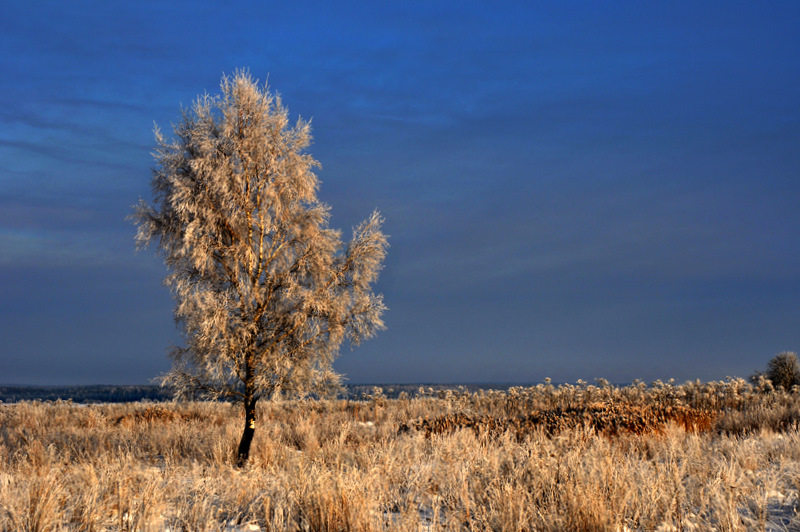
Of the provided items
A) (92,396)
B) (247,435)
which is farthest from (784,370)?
(92,396)

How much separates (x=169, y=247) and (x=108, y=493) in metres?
5.50

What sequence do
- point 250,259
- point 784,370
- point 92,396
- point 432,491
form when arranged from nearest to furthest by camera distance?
1. point 432,491
2. point 250,259
3. point 784,370
4. point 92,396

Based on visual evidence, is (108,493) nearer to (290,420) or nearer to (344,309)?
(344,309)

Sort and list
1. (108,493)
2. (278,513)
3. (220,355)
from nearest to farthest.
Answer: (278,513), (108,493), (220,355)

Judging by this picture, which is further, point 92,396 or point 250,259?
point 92,396

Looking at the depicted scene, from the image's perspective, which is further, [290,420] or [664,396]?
[664,396]

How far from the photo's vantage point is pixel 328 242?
420 inches

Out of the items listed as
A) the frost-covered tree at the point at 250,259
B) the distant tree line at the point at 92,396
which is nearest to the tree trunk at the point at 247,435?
the frost-covered tree at the point at 250,259

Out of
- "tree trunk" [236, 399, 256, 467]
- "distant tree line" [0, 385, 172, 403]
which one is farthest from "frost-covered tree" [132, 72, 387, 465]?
A: "distant tree line" [0, 385, 172, 403]

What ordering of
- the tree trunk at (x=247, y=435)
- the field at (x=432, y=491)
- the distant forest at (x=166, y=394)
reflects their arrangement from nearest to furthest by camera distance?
the field at (x=432, y=491) → the tree trunk at (x=247, y=435) → the distant forest at (x=166, y=394)

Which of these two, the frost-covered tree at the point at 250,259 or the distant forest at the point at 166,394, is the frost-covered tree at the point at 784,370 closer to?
the distant forest at the point at 166,394

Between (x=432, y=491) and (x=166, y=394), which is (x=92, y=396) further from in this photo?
(x=432, y=491)

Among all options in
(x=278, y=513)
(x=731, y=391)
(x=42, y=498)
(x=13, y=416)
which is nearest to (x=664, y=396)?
(x=731, y=391)

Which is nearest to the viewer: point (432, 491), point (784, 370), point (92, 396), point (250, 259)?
point (432, 491)
